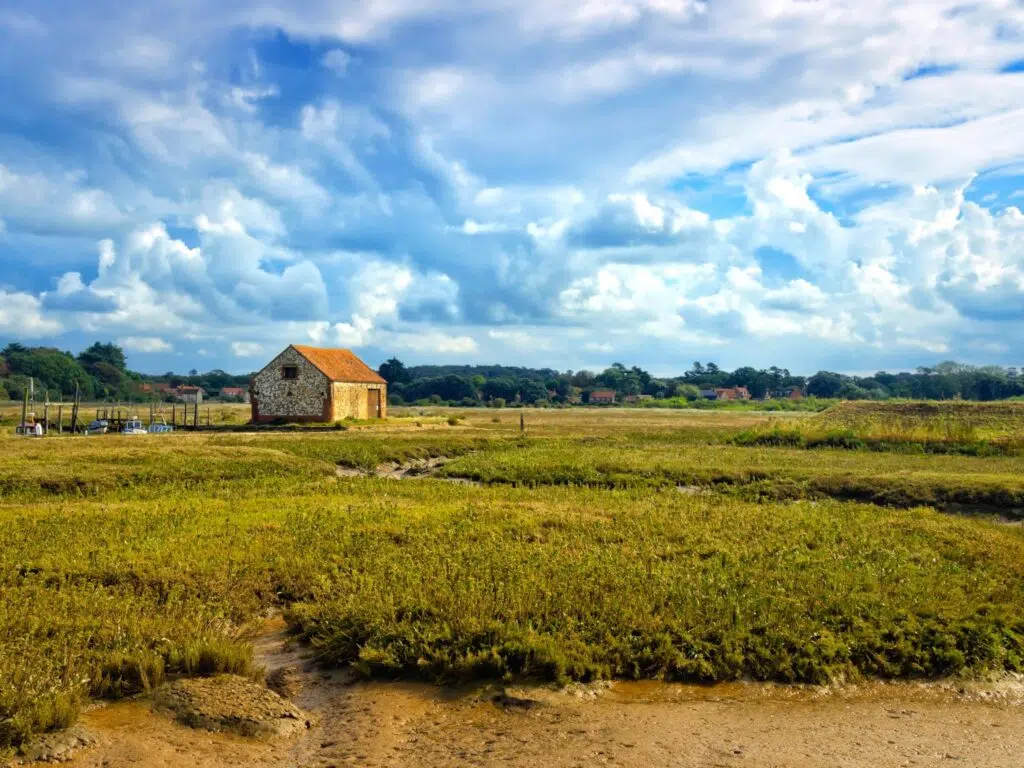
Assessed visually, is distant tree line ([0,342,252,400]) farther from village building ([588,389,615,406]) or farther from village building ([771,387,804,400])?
village building ([771,387,804,400])

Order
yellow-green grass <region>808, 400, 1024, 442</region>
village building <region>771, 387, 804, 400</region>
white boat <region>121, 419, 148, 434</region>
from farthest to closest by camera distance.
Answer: village building <region>771, 387, 804, 400</region> → white boat <region>121, 419, 148, 434</region> → yellow-green grass <region>808, 400, 1024, 442</region>

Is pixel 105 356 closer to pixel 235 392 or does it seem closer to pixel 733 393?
pixel 235 392

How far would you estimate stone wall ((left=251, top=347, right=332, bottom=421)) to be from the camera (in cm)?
5425

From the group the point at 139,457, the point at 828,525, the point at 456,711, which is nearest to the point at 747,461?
the point at 828,525

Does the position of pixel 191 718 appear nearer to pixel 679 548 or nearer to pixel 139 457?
pixel 679 548

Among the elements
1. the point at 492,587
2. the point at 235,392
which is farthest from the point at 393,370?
the point at 492,587

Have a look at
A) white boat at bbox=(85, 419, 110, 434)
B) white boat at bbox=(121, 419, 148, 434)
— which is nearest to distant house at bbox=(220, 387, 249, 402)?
white boat at bbox=(85, 419, 110, 434)

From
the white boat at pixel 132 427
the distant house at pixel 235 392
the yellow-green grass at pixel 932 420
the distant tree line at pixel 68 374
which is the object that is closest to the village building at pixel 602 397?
the distant house at pixel 235 392

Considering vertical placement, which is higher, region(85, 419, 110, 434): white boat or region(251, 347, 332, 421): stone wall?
region(251, 347, 332, 421): stone wall

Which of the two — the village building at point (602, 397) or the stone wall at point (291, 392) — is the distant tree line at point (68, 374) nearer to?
the stone wall at point (291, 392)

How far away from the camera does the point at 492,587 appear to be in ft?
35.7

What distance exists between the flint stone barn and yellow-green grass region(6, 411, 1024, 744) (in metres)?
32.7

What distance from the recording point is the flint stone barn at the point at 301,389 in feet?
178

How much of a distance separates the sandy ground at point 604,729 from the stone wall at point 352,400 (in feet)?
154
